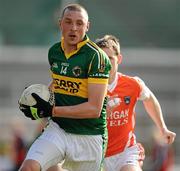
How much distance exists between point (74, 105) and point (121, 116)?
1.28m

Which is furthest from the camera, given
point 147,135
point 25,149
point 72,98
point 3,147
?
point 147,135

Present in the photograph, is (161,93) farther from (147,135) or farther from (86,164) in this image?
(86,164)

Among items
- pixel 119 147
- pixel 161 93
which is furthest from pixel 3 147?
pixel 119 147

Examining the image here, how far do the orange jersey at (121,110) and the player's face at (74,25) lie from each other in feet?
4.15

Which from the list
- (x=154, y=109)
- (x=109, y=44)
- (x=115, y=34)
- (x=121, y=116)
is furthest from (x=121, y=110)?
(x=115, y=34)

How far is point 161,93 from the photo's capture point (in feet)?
78.4

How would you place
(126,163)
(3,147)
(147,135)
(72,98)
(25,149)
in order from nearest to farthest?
(72,98) < (126,163) < (25,149) < (3,147) < (147,135)

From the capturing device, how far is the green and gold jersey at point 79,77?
25.9ft

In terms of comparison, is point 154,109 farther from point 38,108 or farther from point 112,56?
point 38,108

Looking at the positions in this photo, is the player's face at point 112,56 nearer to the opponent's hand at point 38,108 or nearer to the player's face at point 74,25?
the player's face at point 74,25

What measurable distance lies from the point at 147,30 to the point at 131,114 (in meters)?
15.3

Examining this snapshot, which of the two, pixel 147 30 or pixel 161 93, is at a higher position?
pixel 147 30

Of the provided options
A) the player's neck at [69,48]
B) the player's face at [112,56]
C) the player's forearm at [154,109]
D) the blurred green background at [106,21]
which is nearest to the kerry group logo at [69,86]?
the player's neck at [69,48]

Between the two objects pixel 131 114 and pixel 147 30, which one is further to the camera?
pixel 147 30
